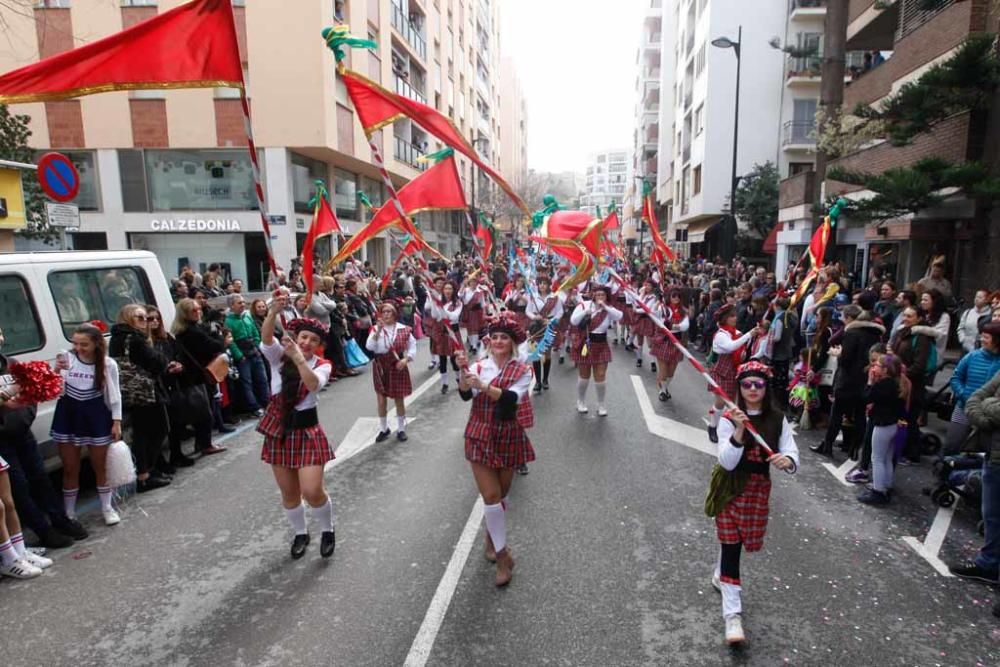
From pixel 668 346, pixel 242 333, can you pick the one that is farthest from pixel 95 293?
pixel 668 346

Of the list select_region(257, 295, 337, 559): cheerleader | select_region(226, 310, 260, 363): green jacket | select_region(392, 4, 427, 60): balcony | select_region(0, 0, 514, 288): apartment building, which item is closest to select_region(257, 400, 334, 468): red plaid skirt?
select_region(257, 295, 337, 559): cheerleader

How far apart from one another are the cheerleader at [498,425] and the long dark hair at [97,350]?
312cm

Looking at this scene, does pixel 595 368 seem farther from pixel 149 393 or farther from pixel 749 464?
pixel 149 393

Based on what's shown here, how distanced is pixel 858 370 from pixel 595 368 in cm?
331

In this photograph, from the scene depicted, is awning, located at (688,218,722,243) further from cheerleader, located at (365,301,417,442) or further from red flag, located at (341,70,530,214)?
red flag, located at (341,70,530,214)

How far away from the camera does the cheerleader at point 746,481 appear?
368 centimetres

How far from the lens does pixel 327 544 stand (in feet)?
15.2

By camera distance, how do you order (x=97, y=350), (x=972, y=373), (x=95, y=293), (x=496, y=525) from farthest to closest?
(x=95, y=293) < (x=972, y=373) < (x=97, y=350) < (x=496, y=525)

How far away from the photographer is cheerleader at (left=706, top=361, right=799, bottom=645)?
3676mm

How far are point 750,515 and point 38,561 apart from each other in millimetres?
5055

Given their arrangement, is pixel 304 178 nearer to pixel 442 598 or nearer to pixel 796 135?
pixel 442 598

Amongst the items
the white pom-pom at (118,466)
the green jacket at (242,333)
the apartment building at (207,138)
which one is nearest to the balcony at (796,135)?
the apartment building at (207,138)

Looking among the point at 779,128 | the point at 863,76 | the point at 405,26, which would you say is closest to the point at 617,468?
the point at 863,76

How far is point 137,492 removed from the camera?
19.6ft
